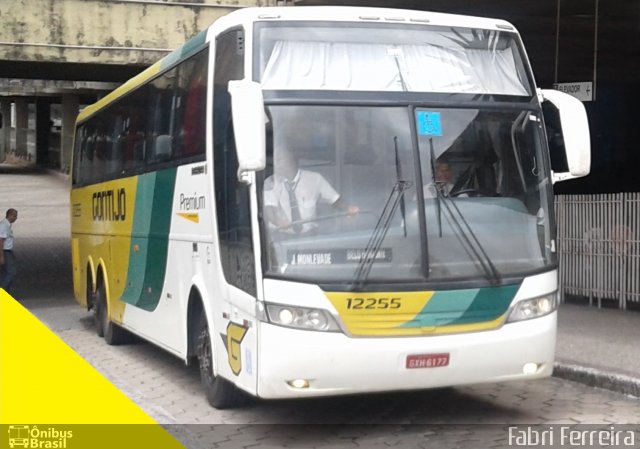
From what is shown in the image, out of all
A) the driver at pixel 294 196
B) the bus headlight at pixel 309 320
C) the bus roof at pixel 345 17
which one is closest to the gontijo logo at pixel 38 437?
the bus headlight at pixel 309 320

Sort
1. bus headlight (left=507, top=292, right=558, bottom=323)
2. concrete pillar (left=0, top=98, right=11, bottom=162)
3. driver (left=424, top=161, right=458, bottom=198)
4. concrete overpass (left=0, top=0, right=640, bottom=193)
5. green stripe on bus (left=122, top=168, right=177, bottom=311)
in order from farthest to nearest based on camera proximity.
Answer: concrete pillar (left=0, top=98, right=11, bottom=162) < concrete overpass (left=0, top=0, right=640, bottom=193) < green stripe on bus (left=122, top=168, right=177, bottom=311) < bus headlight (left=507, top=292, right=558, bottom=323) < driver (left=424, top=161, right=458, bottom=198)

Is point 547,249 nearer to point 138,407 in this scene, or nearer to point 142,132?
point 138,407

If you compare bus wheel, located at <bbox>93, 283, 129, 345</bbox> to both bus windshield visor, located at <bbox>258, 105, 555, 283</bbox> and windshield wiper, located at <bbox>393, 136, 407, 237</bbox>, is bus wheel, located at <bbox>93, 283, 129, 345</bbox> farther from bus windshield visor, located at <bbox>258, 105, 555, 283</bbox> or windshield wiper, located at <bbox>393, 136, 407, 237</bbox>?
windshield wiper, located at <bbox>393, 136, 407, 237</bbox>

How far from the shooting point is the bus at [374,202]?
739 centimetres

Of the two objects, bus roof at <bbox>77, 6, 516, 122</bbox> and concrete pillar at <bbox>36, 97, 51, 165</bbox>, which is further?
concrete pillar at <bbox>36, 97, 51, 165</bbox>

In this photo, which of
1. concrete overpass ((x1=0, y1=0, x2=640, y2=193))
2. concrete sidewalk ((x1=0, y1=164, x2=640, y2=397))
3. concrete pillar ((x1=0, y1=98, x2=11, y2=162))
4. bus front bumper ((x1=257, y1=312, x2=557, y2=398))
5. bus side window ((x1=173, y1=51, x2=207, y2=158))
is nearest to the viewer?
bus front bumper ((x1=257, y1=312, x2=557, y2=398))

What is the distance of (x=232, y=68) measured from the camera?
8.23m

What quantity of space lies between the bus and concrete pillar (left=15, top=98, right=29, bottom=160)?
61.7 m

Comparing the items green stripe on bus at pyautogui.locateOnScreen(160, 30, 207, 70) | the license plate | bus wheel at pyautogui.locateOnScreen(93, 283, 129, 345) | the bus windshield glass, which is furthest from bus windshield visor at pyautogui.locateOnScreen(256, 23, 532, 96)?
bus wheel at pyautogui.locateOnScreen(93, 283, 129, 345)

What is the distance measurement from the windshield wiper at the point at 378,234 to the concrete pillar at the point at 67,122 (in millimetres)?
51012

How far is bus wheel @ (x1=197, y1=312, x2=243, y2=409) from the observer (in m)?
8.92

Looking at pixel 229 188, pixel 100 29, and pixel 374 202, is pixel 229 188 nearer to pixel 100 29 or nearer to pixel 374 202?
pixel 374 202

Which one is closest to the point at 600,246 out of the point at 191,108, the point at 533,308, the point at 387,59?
the point at 533,308

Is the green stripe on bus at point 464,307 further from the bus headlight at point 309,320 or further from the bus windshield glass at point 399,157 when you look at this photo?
the bus headlight at point 309,320
